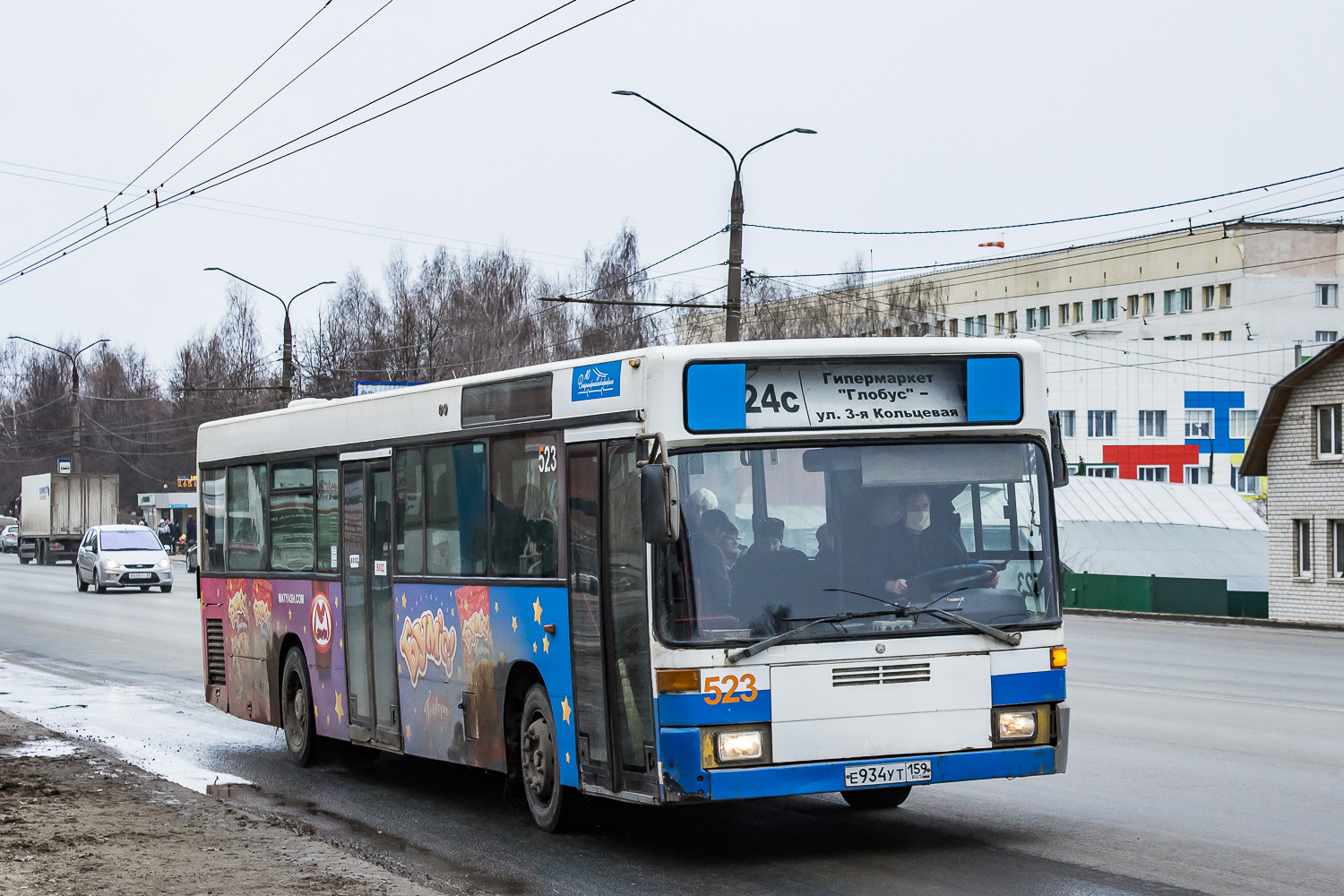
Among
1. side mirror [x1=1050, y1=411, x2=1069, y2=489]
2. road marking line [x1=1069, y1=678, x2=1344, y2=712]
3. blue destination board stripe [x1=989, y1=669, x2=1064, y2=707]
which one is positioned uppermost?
side mirror [x1=1050, y1=411, x2=1069, y2=489]

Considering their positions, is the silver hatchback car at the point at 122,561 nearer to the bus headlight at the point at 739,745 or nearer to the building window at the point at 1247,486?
the bus headlight at the point at 739,745

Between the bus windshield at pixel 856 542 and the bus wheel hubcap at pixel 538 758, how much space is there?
5.04 ft

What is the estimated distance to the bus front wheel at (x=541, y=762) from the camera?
8.99 m

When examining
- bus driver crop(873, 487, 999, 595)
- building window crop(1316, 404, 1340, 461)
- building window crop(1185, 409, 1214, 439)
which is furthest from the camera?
building window crop(1185, 409, 1214, 439)

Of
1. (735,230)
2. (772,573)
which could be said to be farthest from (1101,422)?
(772,573)

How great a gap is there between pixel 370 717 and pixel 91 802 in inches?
81.3

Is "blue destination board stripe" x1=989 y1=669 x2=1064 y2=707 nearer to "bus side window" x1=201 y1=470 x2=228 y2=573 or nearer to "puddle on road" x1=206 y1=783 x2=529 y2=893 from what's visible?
"puddle on road" x1=206 y1=783 x2=529 y2=893

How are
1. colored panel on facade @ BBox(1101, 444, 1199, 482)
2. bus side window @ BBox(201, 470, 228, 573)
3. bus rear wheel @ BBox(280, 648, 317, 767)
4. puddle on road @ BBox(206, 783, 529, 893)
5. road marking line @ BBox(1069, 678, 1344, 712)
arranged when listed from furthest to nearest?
colored panel on facade @ BBox(1101, 444, 1199, 482)
road marking line @ BBox(1069, 678, 1344, 712)
bus side window @ BBox(201, 470, 228, 573)
bus rear wheel @ BBox(280, 648, 317, 767)
puddle on road @ BBox(206, 783, 529, 893)

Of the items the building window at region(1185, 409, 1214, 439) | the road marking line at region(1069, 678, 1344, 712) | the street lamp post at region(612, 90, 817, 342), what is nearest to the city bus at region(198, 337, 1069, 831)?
the road marking line at region(1069, 678, 1344, 712)

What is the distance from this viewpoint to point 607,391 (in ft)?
28.0

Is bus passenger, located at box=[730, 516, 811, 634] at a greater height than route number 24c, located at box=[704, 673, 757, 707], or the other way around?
bus passenger, located at box=[730, 516, 811, 634]

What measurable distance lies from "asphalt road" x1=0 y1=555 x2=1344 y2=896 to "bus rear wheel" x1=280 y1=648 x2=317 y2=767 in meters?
0.19

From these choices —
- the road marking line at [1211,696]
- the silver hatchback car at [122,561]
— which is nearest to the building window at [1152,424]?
the silver hatchback car at [122,561]

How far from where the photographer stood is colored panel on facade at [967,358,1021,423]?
333 inches
